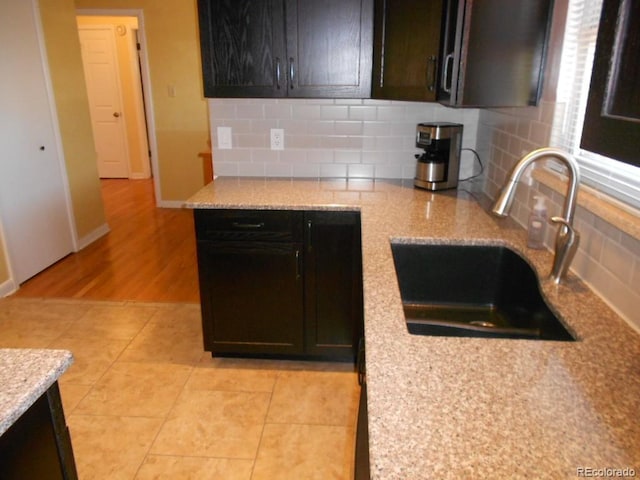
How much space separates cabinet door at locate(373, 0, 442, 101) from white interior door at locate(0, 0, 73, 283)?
2560 mm

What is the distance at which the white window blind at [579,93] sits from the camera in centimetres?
137

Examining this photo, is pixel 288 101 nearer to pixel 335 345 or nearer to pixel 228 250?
pixel 228 250

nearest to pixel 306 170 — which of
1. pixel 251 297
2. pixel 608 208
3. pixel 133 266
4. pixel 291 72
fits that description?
pixel 291 72

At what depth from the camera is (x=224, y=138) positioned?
2.73 m

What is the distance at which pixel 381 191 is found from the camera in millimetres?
2488

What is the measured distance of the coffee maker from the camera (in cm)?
241

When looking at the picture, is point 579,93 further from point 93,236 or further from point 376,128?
point 93,236

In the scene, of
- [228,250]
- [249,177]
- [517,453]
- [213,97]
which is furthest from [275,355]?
[517,453]

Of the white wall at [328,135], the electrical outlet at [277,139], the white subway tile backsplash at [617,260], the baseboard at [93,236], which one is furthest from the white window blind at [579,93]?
the baseboard at [93,236]

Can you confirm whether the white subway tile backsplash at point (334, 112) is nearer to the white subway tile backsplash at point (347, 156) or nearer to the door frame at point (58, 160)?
the white subway tile backsplash at point (347, 156)

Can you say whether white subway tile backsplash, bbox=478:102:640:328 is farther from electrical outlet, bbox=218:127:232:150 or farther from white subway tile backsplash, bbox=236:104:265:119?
electrical outlet, bbox=218:127:232:150

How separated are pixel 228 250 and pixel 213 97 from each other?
803 millimetres

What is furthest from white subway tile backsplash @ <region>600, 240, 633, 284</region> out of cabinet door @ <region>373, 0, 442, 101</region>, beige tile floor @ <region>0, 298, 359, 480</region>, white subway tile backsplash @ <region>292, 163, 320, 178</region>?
white subway tile backsplash @ <region>292, 163, 320, 178</region>

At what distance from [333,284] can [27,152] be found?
2603mm
